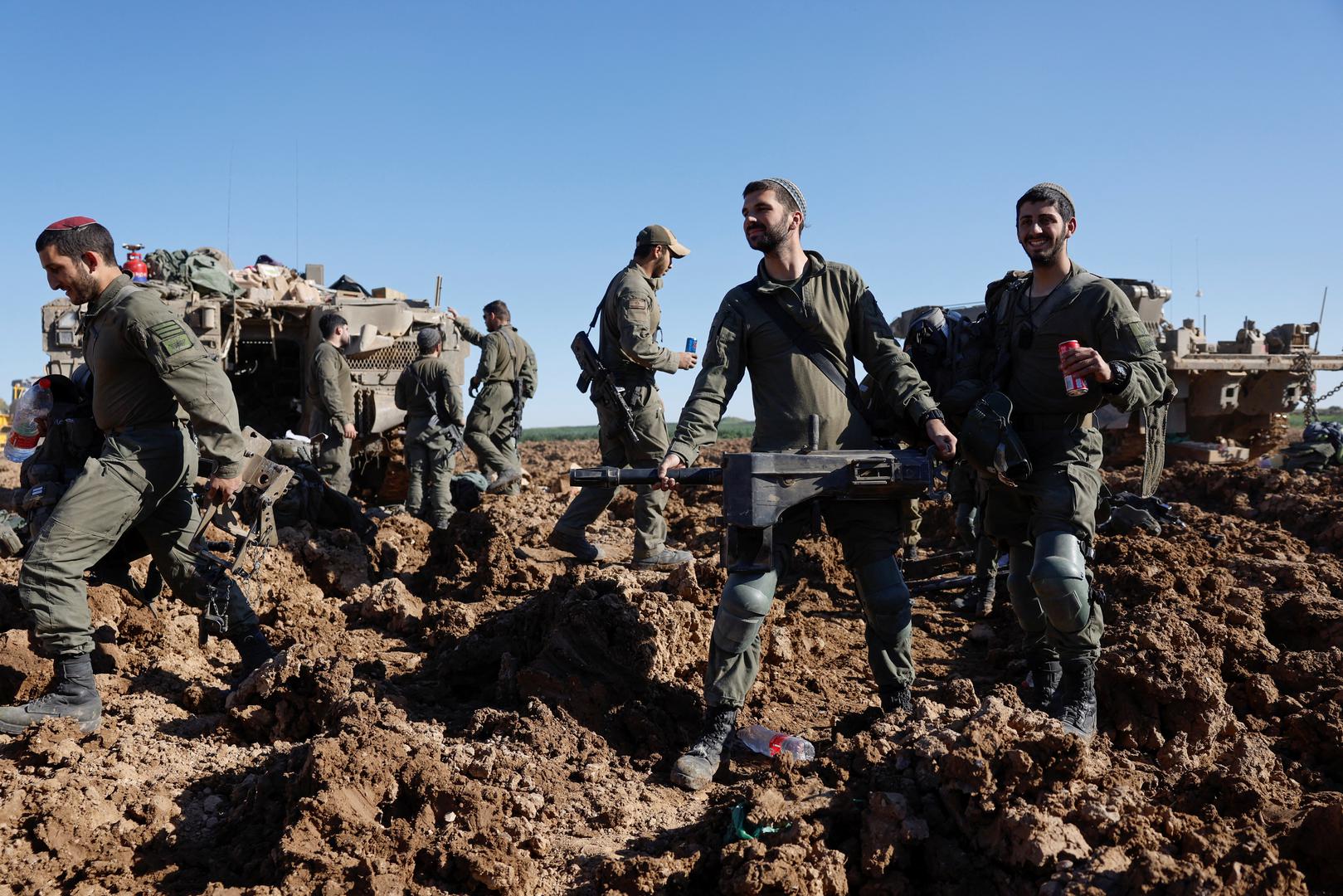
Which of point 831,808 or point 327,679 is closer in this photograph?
point 831,808

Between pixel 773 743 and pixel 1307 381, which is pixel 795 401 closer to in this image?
pixel 773 743

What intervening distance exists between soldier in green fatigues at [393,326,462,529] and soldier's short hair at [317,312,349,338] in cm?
83

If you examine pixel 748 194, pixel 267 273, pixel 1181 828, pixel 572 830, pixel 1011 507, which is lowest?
pixel 572 830

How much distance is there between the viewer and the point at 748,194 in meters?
4.20

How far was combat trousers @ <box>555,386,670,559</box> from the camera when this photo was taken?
719 centimetres

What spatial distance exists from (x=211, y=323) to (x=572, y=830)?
8384 mm

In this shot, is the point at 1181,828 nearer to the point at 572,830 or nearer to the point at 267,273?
the point at 572,830

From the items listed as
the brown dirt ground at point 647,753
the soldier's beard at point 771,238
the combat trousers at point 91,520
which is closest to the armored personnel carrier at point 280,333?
the brown dirt ground at point 647,753

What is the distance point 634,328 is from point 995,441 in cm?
312

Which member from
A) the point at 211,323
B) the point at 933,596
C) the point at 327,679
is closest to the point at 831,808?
the point at 327,679

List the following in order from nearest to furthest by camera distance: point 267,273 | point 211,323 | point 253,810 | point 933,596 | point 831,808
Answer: point 831,808 < point 253,810 < point 933,596 < point 211,323 < point 267,273

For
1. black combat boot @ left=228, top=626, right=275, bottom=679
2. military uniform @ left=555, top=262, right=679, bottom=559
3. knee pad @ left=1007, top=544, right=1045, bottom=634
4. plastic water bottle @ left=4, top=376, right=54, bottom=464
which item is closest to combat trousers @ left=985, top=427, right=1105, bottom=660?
knee pad @ left=1007, top=544, right=1045, bottom=634

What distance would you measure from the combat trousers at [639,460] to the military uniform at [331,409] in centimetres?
360

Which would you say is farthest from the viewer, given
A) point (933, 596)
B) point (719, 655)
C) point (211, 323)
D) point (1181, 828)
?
point (211, 323)
